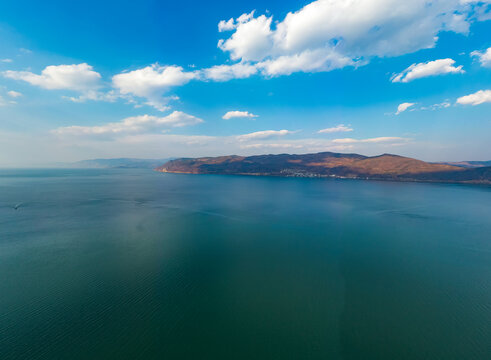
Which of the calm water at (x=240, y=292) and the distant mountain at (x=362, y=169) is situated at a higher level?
the distant mountain at (x=362, y=169)

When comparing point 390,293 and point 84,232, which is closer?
point 390,293

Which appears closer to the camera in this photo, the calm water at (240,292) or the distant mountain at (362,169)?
the calm water at (240,292)

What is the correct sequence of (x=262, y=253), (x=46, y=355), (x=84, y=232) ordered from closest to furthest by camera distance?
1. (x=46, y=355)
2. (x=262, y=253)
3. (x=84, y=232)

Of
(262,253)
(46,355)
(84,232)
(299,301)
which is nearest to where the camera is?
(46,355)

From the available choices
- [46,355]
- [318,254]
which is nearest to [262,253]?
[318,254]

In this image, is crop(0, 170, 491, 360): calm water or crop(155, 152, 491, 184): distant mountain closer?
crop(0, 170, 491, 360): calm water

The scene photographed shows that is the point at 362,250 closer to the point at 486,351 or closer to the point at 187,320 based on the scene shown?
the point at 486,351
